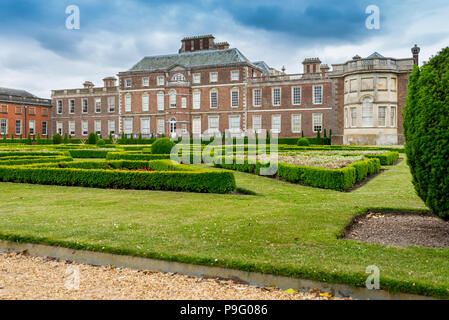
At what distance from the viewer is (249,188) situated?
10578mm

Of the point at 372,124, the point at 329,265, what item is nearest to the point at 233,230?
the point at 329,265

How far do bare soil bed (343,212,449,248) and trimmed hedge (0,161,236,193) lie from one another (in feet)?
12.9

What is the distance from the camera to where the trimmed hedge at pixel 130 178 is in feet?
32.4

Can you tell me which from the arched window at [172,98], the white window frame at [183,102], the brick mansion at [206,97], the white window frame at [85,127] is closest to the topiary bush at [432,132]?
the brick mansion at [206,97]

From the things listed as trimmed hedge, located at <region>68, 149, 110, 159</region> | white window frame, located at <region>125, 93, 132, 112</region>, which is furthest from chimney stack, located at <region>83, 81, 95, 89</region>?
trimmed hedge, located at <region>68, 149, 110, 159</region>

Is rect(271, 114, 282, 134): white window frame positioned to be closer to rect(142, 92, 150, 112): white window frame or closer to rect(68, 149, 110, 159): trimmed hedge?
rect(142, 92, 150, 112): white window frame

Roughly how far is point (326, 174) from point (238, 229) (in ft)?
17.5

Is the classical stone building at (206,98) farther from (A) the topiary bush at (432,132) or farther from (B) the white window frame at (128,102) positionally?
(A) the topiary bush at (432,132)

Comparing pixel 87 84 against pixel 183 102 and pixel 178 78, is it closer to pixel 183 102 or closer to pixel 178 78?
pixel 178 78

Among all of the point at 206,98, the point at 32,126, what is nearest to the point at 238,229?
the point at 206,98

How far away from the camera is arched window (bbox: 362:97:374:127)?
2989 centimetres

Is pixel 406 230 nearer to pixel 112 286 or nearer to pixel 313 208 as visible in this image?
pixel 313 208

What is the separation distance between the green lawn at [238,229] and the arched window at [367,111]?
21.4m
